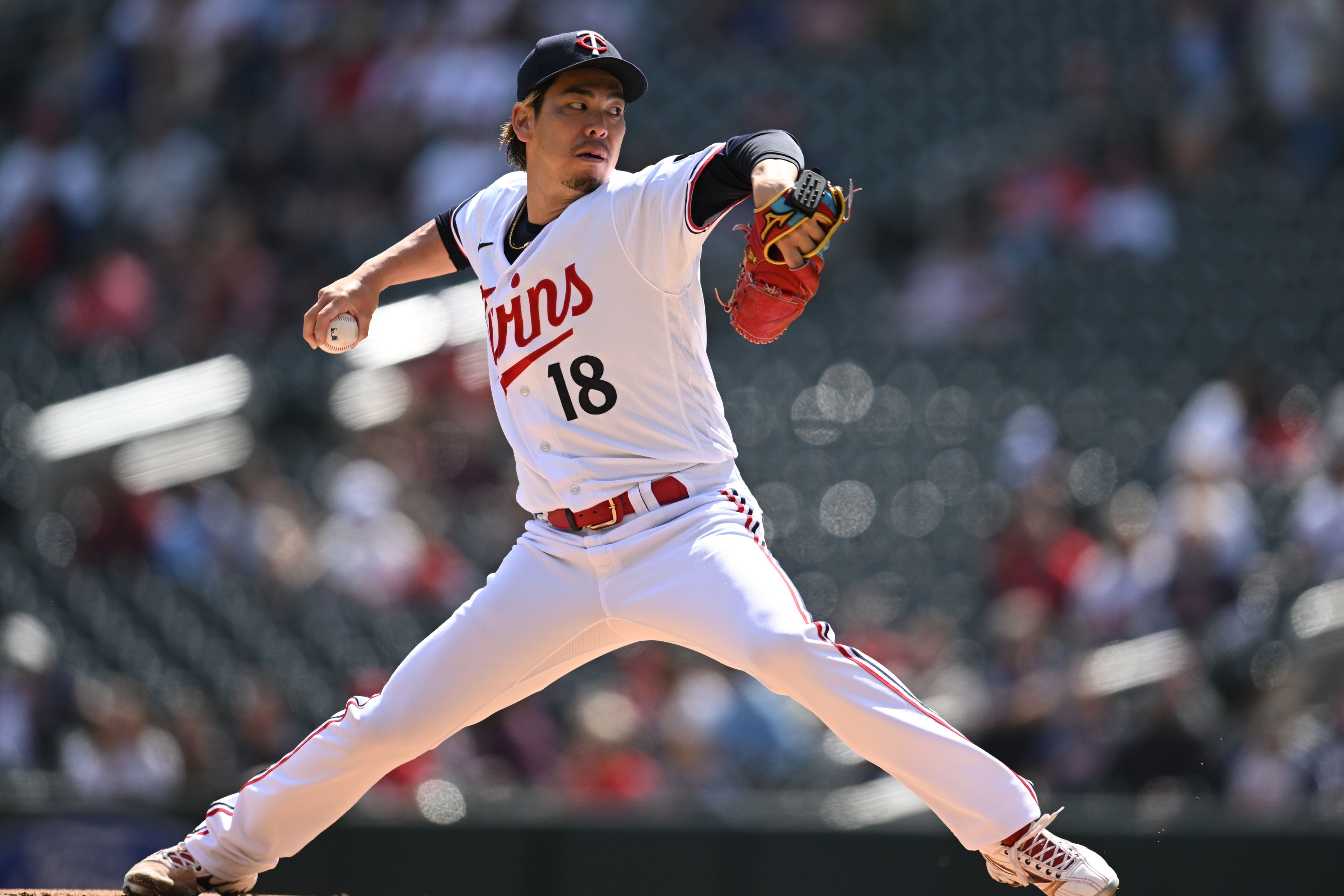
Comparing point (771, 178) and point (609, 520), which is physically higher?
point (771, 178)

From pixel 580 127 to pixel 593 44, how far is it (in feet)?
0.55

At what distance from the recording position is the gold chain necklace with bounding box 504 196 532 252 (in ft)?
10.5

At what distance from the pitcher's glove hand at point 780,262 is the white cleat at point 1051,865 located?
108cm

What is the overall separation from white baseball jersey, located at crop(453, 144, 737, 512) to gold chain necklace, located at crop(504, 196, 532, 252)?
4 centimetres

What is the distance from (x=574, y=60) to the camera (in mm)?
3049

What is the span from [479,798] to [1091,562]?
2947 mm

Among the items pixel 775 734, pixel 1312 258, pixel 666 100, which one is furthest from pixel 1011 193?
pixel 775 734

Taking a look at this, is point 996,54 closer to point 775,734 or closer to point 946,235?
point 946,235

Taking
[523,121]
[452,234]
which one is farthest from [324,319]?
[523,121]

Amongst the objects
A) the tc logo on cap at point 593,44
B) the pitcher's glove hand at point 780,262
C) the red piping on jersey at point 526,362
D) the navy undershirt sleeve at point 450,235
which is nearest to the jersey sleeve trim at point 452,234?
the navy undershirt sleeve at point 450,235

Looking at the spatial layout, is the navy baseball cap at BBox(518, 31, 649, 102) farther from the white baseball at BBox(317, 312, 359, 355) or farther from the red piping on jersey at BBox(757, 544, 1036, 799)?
the red piping on jersey at BBox(757, 544, 1036, 799)

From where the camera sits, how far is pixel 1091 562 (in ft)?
22.9

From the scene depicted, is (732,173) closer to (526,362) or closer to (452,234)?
(526,362)

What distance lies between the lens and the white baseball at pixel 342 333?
10.5 ft
